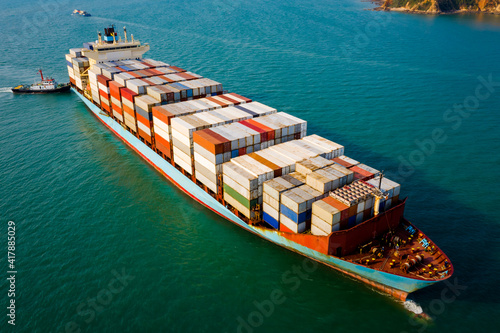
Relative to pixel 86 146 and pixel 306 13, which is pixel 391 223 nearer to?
pixel 86 146

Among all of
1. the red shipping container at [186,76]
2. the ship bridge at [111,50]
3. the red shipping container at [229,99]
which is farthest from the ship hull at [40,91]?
the red shipping container at [229,99]

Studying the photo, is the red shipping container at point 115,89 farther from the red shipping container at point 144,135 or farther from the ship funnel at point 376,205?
the ship funnel at point 376,205

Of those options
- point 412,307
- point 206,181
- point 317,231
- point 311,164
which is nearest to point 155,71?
point 206,181

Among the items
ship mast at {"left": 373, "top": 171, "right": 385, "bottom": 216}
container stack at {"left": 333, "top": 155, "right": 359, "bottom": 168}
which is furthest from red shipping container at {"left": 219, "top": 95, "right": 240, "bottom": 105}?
ship mast at {"left": 373, "top": 171, "right": 385, "bottom": 216}

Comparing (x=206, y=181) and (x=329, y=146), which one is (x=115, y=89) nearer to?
(x=206, y=181)

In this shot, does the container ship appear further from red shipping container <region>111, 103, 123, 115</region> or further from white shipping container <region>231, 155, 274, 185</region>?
red shipping container <region>111, 103, 123, 115</region>

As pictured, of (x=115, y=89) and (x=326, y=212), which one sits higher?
(x=115, y=89)

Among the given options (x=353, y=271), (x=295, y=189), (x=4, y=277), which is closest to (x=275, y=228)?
(x=295, y=189)
